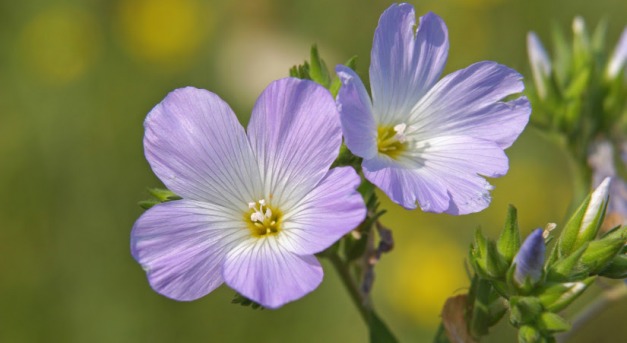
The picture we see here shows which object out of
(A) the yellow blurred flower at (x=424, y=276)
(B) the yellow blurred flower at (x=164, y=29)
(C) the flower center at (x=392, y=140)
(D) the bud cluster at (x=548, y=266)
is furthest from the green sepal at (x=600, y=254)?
(B) the yellow blurred flower at (x=164, y=29)

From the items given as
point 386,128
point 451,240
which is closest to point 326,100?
point 386,128

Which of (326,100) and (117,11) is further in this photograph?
(117,11)

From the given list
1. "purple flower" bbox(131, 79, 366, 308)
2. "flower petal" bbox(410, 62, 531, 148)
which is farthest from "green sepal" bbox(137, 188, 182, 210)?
"flower petal" bbox(410, 62, 531, 148)

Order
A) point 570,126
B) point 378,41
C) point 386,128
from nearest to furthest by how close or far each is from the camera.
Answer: point 378,41 → point 386,128 → point 570,126

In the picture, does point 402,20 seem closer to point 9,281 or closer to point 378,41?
point 378,41

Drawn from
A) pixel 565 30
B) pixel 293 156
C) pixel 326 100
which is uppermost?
pixel 326 100

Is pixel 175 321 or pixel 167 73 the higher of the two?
pixel 167 73

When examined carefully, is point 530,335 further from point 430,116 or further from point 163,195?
point 163,195

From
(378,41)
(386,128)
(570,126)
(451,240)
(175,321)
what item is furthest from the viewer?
(451,240)
